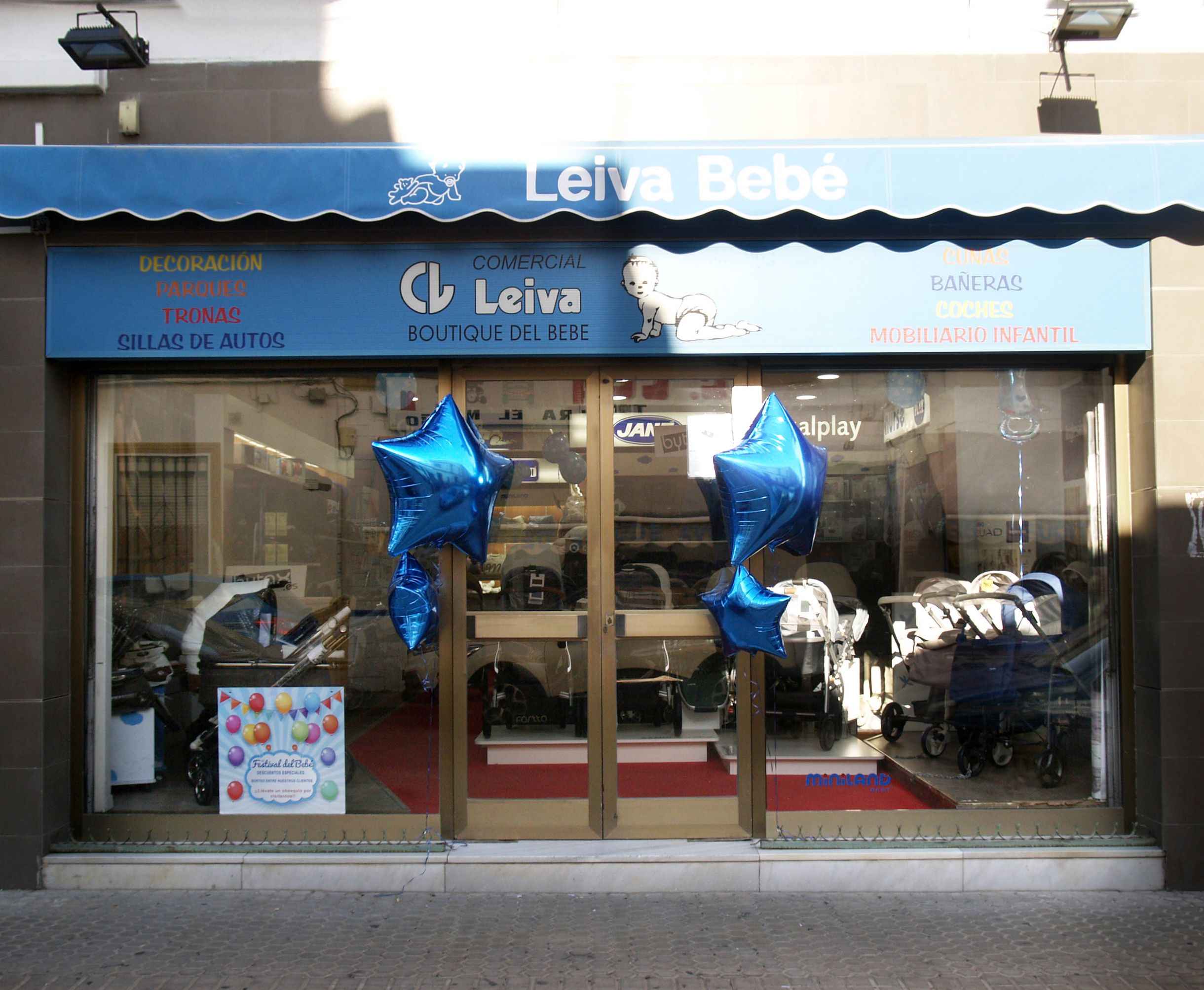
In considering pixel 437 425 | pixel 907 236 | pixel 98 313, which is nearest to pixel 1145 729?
pixel 907 236

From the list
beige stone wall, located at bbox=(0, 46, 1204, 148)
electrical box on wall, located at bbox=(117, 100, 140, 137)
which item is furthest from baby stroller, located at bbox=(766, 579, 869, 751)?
electrical box on wall, located at bbox=(117, 100, 140, 137)

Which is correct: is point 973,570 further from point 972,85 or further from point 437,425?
point 437,425

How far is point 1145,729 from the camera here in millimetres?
4906

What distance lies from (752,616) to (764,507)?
22.7 inches

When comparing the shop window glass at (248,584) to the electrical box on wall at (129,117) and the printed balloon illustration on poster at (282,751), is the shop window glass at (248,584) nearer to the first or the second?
the printed balloon illustration on poster at (282,751)

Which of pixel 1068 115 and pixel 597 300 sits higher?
pixel 1068 115

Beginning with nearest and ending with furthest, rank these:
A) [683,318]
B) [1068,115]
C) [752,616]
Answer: [752,616] < [683,318] < [1068,115]

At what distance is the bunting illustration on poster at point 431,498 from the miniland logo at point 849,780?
2216mm

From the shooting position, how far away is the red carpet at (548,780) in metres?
5.06

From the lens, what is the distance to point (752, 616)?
469cm

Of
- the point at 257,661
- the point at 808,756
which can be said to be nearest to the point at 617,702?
the point at 808,756

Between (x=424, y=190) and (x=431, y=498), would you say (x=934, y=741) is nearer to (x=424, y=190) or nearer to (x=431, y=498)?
(x=431, y=498)

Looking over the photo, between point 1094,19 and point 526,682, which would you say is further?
point 526,682

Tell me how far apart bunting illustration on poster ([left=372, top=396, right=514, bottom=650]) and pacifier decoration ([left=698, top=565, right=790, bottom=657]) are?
4.39 ft
